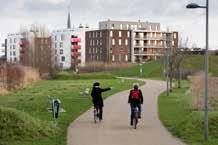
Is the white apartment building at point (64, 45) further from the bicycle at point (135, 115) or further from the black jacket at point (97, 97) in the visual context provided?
the bicycle at point (135, 115)

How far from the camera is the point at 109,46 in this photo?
14550 centimetres

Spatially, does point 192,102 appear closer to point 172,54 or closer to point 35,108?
point 35,108

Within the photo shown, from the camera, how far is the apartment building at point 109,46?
14525 cm

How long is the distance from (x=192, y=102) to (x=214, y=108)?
2.15 metres

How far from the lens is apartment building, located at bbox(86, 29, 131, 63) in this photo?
145 metres

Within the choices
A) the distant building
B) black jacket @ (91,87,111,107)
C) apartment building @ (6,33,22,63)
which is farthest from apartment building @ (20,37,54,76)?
black jacket @ (91,87,111,107)

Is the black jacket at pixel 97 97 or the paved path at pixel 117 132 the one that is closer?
the paved path at pixel 117 132

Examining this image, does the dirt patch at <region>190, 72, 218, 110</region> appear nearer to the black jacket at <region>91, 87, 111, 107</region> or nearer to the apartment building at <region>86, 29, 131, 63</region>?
the black jacket at <region>91, 87, 111, 107</region>

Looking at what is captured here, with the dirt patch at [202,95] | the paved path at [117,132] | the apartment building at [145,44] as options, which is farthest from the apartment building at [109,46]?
the paved path at [117,132]

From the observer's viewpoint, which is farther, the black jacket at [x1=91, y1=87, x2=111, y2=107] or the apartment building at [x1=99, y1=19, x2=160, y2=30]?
the apartment building at [x1=99, y1=19, x2=160, y2=30]

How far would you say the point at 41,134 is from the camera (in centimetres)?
1869

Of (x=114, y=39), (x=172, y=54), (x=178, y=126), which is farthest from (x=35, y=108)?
(x=114, y=39)

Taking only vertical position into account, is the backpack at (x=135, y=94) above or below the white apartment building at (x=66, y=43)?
below

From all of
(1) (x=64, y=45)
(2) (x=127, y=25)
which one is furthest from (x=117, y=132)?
(2) (x=127, y=25)
